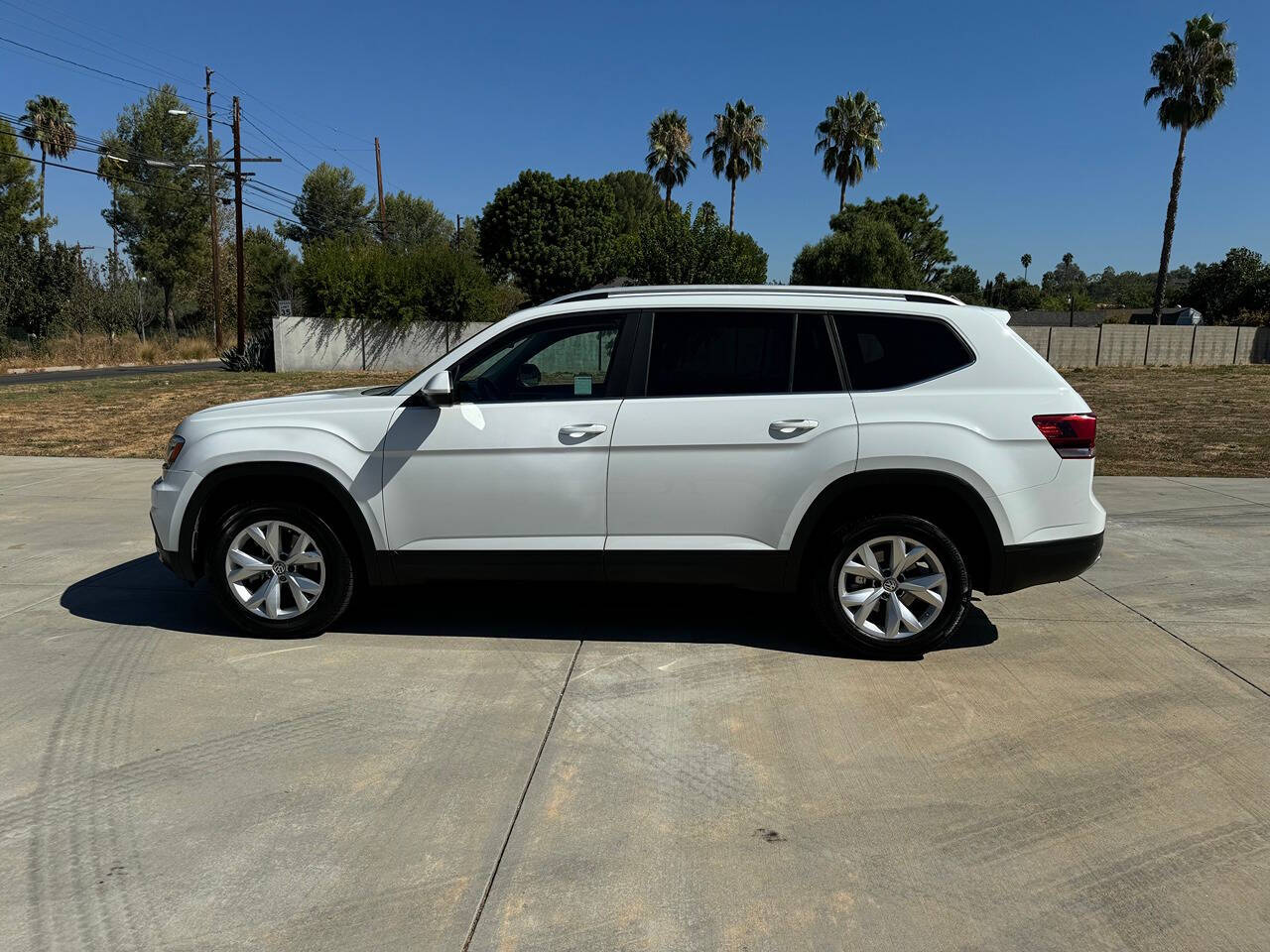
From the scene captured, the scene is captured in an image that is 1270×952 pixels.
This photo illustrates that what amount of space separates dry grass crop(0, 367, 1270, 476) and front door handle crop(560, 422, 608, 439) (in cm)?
862

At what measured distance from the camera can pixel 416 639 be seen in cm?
511

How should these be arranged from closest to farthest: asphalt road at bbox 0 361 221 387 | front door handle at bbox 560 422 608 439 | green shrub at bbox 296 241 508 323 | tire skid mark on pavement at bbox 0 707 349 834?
tire skid mark on pavement at bbox 0 707 349 834 → front door handle at bbox 560 422 608 439 → asphalt road at bbox 0 361 221 387 → green shrub at bbox 296 241 508 323

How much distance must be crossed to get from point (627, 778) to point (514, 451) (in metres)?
1.82

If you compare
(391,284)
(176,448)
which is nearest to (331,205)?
(391,284)

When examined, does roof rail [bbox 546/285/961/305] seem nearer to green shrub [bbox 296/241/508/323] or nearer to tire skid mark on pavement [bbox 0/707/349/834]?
tire skid mark on pavement [bbox 0/707/349/834]

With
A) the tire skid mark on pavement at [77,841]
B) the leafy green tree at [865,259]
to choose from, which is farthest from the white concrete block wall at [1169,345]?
the tire skid mark on pavement at [77,841]

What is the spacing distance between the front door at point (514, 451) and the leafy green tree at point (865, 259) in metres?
46.4

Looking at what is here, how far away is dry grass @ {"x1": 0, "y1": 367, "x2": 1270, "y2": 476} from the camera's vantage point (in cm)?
1227

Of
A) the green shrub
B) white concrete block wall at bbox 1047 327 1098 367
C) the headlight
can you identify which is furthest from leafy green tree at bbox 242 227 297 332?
the headlight

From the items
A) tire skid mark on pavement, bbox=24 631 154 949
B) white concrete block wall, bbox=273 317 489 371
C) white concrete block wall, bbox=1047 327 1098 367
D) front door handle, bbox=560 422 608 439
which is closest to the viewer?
tire skid mark on pavement, bbox=24 631 154 949

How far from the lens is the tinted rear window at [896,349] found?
184 inches

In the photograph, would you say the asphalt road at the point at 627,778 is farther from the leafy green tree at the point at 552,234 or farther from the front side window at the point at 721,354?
the leafy green tree at the point at 552,234

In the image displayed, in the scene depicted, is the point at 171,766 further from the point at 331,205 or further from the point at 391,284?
the point at 331,205

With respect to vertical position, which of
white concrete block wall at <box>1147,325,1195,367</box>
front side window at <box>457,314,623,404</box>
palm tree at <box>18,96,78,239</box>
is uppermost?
palm tree at <box>18,96,78,239</box>
